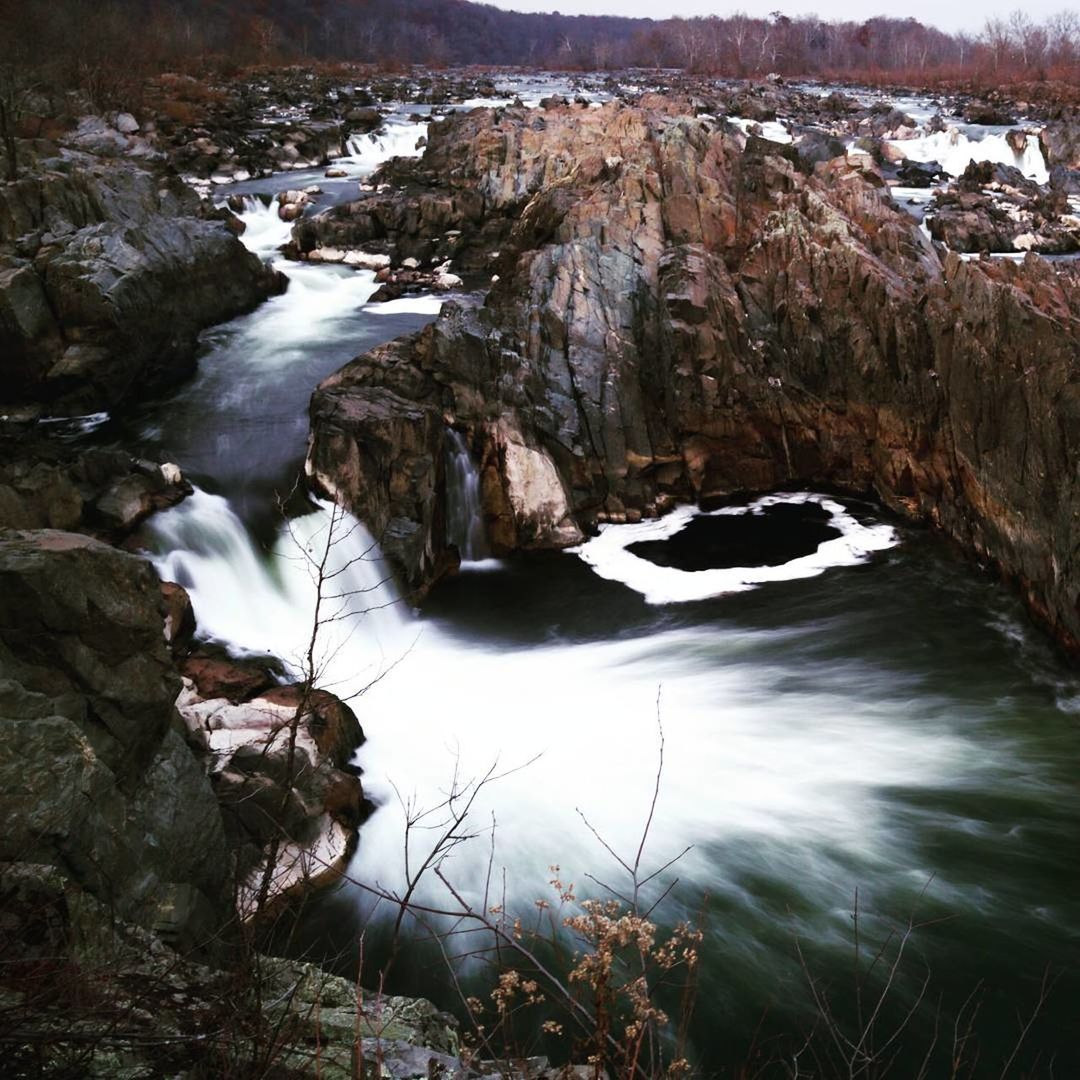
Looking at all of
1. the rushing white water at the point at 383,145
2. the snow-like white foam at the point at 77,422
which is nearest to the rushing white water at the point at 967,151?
the rushing white water at the point at 383,145

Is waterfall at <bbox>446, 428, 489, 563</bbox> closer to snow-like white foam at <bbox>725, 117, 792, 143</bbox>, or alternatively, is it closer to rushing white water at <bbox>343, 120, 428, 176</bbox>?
rushing white water at <bbox>343, 120, 428, 176</bbox>

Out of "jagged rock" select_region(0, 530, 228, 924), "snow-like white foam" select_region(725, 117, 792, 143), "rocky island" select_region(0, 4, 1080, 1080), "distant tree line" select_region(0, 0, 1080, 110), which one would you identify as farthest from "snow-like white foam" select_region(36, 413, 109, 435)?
"snow-like white foam" select_region(725, 117, 792, 143)

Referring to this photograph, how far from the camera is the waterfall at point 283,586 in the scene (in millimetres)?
9586

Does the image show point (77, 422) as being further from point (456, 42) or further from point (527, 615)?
point (456, 42)

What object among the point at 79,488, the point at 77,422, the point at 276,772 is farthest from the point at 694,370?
the point at 77,422

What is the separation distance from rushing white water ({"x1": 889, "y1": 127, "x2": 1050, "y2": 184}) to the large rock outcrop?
28.4 meters

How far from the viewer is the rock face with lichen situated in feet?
36.2

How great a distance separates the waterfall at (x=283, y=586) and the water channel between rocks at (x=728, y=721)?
0.04 meters

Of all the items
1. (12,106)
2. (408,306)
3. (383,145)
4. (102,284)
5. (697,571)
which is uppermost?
(383,145)

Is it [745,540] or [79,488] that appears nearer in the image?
[79,488]

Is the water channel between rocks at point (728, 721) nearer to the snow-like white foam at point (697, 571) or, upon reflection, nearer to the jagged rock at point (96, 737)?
the snow-like white foam at point (697, 571)

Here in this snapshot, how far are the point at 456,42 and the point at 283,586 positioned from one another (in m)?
102

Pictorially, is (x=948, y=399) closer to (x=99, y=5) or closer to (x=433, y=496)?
(x=433, y=496)

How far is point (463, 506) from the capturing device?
12.1 m
